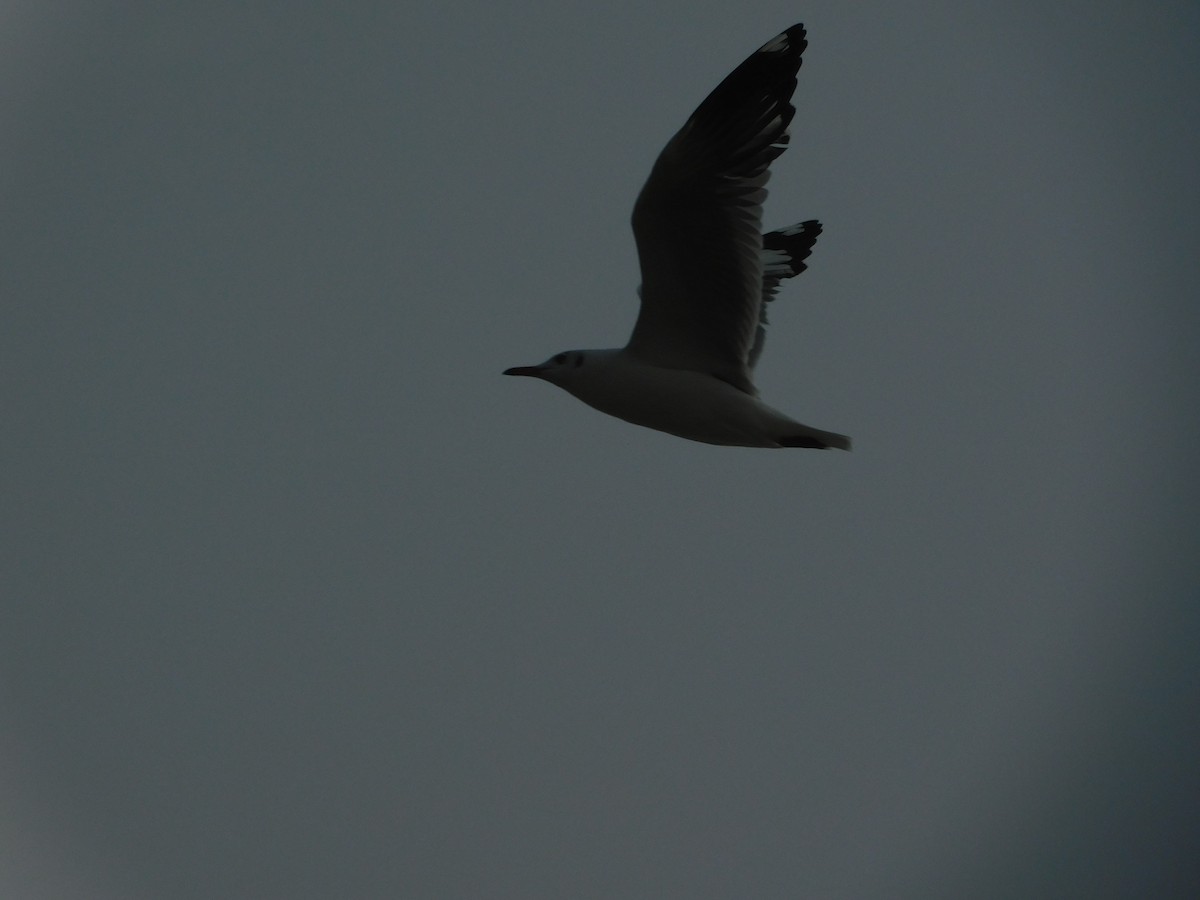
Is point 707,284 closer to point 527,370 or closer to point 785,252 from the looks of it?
point 527,370

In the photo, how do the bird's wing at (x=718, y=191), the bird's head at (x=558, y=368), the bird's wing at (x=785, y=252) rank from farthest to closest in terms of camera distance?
the bird's wing at (x=785, y=252), the bird's head at (x=558, y=368), the bird's wing at (x=718, y=191)

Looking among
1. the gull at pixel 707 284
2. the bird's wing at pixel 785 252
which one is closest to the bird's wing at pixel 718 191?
the gull at pixel 707 284

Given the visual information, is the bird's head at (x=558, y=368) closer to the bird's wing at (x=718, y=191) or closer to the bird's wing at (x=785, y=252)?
the bird's wing at (x=718, y=191)

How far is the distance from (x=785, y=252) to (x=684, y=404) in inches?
92.6

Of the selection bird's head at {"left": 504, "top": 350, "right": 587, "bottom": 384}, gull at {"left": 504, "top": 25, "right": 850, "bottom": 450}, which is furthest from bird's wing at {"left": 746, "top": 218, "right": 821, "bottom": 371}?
bird's head at {"left": 504, "top": 350, "right": 587, "bottom": 384}

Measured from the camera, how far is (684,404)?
653 cm

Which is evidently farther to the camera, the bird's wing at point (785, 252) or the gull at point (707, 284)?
the bird's wing at point (785, 252)

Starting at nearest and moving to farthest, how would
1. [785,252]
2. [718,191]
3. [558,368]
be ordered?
[718,191] → [558,368] → [785,252]

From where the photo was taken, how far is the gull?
623cm

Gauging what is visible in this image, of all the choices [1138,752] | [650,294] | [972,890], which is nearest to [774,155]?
[650,294]

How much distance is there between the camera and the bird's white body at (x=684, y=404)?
21.4 feet

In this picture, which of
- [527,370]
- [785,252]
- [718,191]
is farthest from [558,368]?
[785,252]

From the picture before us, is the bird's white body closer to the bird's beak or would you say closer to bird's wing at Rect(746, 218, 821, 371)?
the bird's beak

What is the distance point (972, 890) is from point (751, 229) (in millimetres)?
88553
